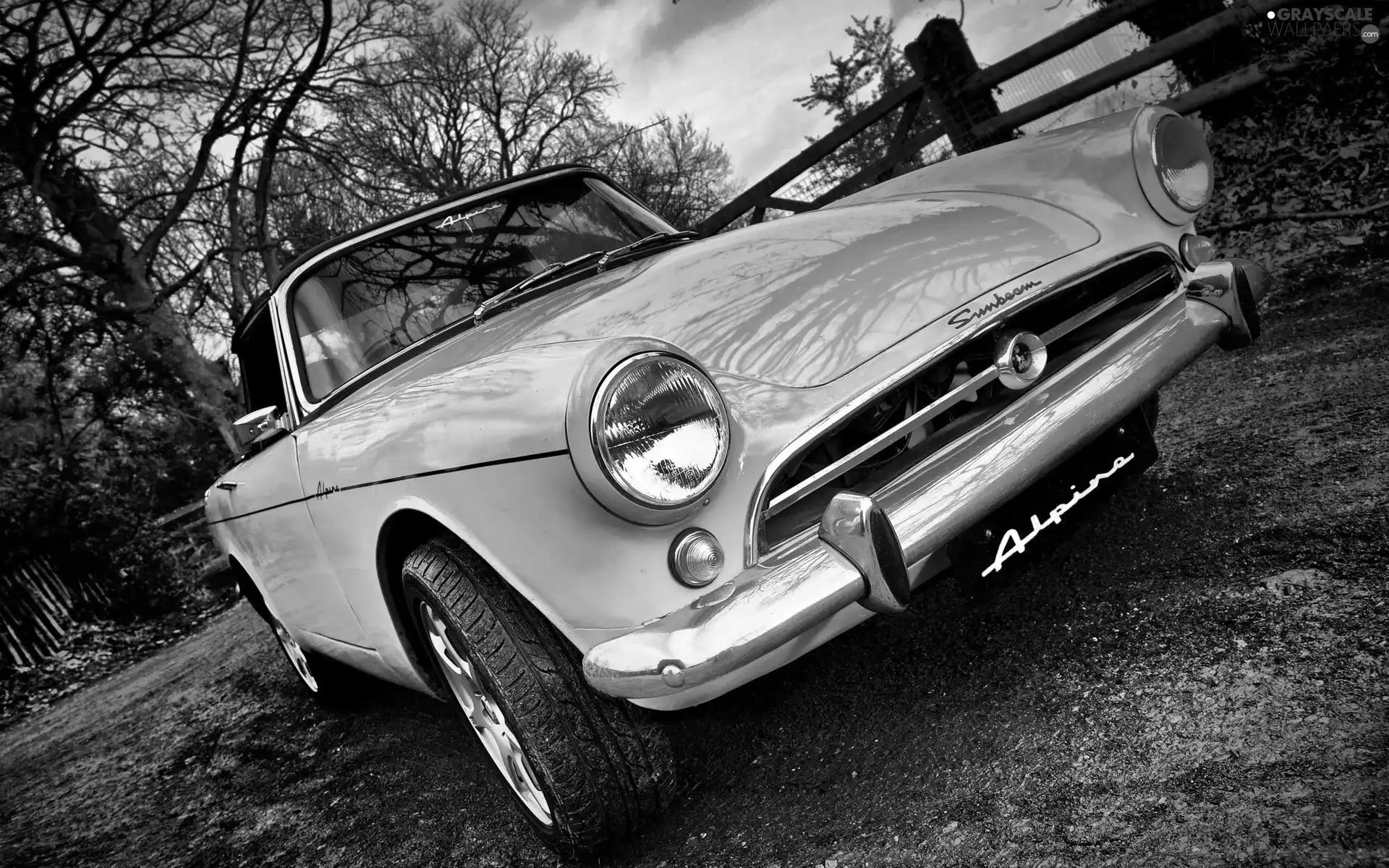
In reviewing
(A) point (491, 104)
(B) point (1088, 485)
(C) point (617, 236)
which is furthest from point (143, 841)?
(A) point (491, 104)

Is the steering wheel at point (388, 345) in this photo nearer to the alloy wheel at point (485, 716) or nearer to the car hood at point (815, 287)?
the car hood at point (815, 287)

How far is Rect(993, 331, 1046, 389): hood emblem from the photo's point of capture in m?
1.78

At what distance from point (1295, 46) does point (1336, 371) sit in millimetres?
2701

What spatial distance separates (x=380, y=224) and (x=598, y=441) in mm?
1640

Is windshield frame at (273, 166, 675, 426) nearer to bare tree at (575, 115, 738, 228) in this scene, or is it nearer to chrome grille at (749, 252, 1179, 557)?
chrome grille at (749, 252, 1179, 557)

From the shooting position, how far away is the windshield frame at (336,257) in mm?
2424

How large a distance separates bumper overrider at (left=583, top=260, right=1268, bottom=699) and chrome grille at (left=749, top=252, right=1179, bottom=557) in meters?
0.07

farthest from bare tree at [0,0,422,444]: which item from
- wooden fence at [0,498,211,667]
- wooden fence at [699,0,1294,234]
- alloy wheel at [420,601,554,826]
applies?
alloy wheel at [420,601,554,826]

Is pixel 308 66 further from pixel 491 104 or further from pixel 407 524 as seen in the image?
pixel 407 524

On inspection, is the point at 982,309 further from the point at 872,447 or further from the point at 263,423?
the point at 263,423

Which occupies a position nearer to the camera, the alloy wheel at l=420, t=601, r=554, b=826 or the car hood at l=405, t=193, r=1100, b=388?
the car hood at l=405, t=193, r=1100, b=388

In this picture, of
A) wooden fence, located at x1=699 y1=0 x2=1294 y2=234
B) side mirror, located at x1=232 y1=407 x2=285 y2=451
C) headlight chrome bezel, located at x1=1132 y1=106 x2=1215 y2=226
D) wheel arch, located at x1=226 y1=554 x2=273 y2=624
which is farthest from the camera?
wooden fence, located at x1=699 y1=0 x2=1294 y2=234

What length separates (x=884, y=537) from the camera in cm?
144

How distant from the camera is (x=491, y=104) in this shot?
58.0ft
